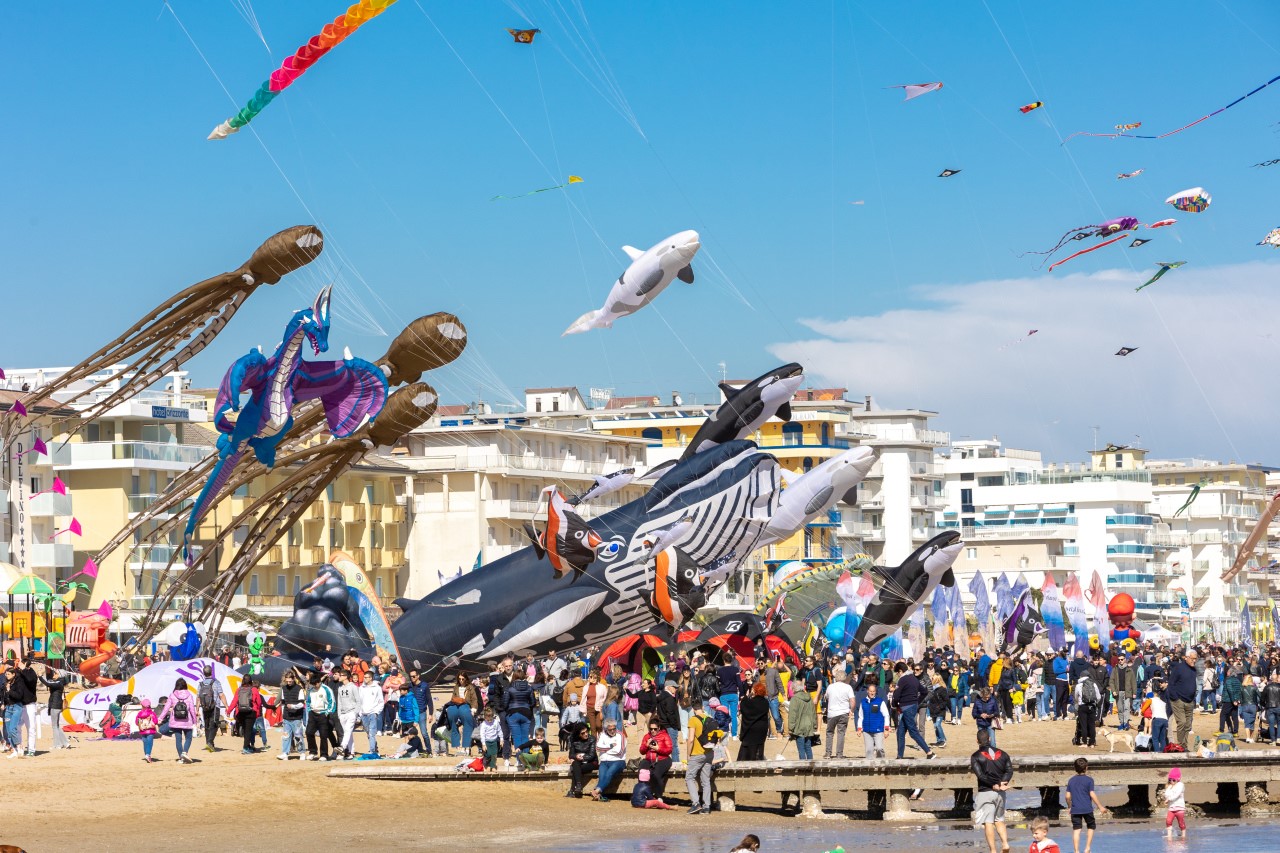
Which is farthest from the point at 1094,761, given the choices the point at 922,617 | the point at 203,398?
the point at 203,398

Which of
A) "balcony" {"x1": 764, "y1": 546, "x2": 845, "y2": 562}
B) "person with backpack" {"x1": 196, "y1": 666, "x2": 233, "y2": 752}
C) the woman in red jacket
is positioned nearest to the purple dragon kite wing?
"person with backpack" {"x1": 196, "y1": 666, "x2": 233, "y2": 752}

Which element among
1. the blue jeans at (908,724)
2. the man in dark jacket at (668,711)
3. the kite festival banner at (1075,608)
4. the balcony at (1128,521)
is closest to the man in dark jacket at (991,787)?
the man in dark jacket at (668,711)

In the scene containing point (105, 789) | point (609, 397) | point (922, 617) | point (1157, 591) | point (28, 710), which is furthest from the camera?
point (1157, 591)

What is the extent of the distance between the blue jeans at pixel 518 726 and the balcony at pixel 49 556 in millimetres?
48679

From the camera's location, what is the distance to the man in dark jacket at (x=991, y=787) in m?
22.9

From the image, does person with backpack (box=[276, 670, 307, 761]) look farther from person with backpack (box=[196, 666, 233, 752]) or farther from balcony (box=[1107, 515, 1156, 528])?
balcony (box=[1107, 515, 1156, 528])

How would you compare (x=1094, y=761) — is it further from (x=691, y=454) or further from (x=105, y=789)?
(x=691, y=454)

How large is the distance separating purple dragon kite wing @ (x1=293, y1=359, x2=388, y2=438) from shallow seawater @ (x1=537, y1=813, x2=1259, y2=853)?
11173 millimetres

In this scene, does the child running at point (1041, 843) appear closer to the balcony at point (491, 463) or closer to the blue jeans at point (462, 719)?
the blue jeans at point (462, 719)

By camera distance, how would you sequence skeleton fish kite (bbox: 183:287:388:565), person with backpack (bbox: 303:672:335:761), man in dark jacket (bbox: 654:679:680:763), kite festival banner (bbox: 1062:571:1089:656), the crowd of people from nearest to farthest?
man in dark jacket (bbox: 654:679:680:763), the crowd of people, person with backpack (bbox: 303:672:335:761), skeleton fish kite (bbox: 183:287:388:565), kite festival banner (bbox: 1062:571:1089:656)

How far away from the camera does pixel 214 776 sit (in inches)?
1113

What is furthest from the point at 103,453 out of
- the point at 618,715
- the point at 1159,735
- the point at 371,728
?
the point at 1159,735

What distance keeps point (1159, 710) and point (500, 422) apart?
70.6 m

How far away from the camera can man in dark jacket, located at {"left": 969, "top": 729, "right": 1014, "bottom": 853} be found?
22875 millimetres
